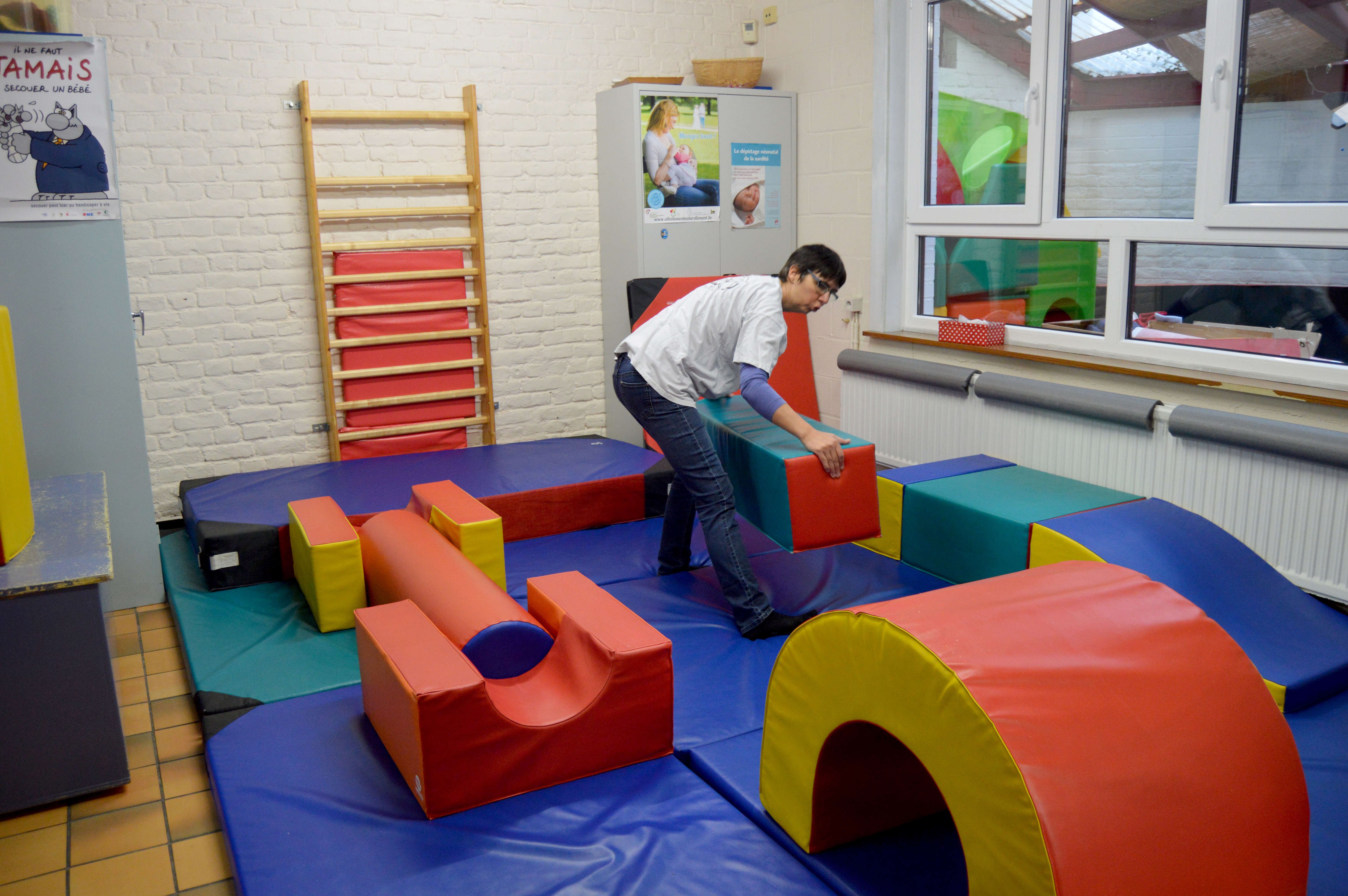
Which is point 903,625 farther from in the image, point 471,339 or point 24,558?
point 471,339

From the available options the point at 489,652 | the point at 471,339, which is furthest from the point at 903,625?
the point at 471,339

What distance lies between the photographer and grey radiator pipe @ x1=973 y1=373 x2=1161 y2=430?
3900 millimetres

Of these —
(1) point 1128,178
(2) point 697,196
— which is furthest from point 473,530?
(1) point 1128,178

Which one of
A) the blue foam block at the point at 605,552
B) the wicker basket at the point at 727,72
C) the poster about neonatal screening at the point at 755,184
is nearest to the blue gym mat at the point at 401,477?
the blue foam block at the point at 605,552

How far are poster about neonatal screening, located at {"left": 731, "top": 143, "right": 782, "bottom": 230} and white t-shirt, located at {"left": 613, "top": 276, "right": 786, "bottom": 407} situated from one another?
2.39 metres

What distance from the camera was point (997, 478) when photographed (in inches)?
165

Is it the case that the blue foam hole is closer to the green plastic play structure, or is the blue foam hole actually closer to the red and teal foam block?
the red and teal foam block

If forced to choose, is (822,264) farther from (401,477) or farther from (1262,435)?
(401,477)

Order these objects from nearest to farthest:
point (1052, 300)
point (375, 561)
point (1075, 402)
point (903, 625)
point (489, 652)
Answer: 1. point (903, 625)
2. point (489, 652)
3. point (375, 561)
4. point (1075, 402)
5. point (1052, 300)

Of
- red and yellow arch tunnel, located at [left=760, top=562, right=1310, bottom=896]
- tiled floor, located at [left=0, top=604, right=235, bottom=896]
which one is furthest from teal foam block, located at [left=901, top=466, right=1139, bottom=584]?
tiled floor, located at [left=0, top=604, right=235, bottom=896]

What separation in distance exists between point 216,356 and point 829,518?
3413mm

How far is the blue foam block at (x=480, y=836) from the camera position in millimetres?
2211

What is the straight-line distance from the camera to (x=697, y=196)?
18.9 ft

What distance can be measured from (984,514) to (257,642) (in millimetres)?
2676
